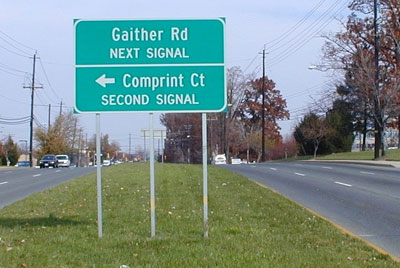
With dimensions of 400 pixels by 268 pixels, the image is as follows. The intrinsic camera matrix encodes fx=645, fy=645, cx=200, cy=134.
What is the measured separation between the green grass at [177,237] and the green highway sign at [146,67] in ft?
6.53

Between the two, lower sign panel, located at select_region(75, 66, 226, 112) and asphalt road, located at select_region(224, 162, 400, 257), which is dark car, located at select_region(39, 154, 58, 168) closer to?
asphalt road, located at select_region(224, 162, 400, 257)

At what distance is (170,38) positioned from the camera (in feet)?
32.3

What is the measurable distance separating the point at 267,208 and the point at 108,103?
5253 millimetres

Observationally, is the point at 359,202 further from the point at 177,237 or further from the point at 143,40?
the point at 143,40

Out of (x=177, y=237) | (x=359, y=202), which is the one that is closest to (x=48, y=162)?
(x=359, y=202)

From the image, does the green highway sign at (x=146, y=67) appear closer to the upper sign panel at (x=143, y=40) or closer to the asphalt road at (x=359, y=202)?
the upper sign panel at (x=143, y=40)

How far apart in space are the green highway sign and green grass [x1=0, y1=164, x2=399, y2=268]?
1992 millimetres

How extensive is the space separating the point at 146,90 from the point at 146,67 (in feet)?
1.15

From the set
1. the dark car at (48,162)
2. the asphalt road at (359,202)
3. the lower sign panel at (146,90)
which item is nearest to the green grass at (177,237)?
the asphalt road at (359,202)

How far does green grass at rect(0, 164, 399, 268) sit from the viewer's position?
774cm

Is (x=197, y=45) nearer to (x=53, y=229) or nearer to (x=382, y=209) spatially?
(x=53, y=229)

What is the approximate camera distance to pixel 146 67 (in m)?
9.83

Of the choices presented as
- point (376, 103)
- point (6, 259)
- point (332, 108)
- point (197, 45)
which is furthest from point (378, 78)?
point (6, 259)

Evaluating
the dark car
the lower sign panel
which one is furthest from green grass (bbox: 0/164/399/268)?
the dark car
